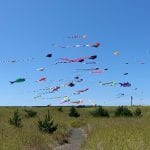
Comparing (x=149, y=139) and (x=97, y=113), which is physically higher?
(x=97, y=113)

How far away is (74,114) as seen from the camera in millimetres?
73375

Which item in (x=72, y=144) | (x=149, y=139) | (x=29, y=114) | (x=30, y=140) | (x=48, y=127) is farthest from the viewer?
(x=29, y=114)

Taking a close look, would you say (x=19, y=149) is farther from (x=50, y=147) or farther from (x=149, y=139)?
(x=149, y=139)

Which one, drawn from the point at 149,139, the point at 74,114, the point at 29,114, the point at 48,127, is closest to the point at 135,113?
the point at 74,114

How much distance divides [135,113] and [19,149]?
58.7 meters

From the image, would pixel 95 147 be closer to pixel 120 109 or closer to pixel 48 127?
pixel 48 127

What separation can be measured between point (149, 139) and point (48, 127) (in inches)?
376

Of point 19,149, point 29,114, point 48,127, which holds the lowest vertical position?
point 19,149

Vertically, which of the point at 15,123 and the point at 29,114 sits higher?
the point at 29,114

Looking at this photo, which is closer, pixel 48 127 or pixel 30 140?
pixel 30 140

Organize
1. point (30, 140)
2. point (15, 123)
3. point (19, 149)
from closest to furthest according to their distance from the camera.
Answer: point (19, 149) → point (30, 140) → point (15, 123)

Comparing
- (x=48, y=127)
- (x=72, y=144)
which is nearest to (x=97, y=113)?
(x=48, y=127)

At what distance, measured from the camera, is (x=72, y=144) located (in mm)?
27984

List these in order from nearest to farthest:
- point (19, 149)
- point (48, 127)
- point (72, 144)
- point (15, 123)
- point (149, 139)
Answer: point (19, 149) < point (149, 139) < point (72, 144) < point (48, 127) < point (15, 123)
